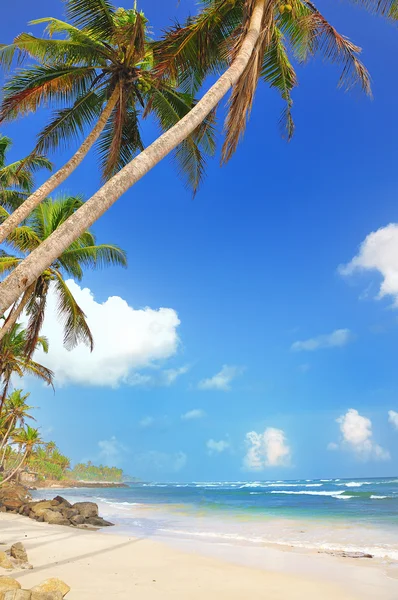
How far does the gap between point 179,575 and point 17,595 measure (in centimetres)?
468

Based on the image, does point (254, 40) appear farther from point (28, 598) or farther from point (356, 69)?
point (28, 598)

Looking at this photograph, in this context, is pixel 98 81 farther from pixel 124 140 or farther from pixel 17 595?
pixel 17 595

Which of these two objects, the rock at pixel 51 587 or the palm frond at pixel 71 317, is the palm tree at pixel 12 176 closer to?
the palm frond at pixel 71 317

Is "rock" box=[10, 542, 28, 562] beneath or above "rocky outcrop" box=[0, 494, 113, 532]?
above

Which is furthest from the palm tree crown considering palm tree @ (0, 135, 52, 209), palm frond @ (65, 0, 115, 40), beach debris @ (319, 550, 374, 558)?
beach debris @ (319, 550, 374, 558)

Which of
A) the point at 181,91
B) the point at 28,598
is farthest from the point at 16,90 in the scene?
the point at 28,598

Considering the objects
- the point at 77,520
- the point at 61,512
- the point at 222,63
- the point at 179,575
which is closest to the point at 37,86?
the point at 222,63

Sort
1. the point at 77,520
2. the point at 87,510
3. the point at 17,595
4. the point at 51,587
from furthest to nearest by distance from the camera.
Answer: the point at 87,510, the point at 77,520, the point at 51,587, the point at 17,595

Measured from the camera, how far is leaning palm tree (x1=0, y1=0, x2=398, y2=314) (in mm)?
4812

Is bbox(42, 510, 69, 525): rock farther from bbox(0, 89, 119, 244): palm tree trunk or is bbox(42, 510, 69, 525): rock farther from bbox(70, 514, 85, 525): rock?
bbox(0, 89, 119, 244): palm tree trunk

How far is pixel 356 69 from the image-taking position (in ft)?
28.9

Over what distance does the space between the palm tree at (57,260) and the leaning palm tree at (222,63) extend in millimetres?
5190

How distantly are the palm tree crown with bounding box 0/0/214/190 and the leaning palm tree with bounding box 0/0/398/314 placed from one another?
44 centimetres

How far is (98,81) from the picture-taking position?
959 cm
